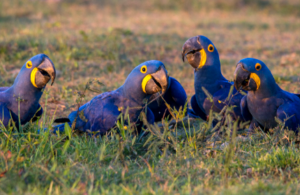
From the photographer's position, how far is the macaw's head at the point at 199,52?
386 centimetres

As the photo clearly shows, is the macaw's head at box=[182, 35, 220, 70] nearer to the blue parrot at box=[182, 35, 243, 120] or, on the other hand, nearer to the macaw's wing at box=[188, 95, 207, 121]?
the blue parrot at box=[182, 35, 243, 120]

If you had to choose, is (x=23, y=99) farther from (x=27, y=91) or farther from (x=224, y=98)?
(x=224, y=98)

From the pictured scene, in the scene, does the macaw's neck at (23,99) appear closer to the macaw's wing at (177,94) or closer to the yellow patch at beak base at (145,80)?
the yellow patch at beak base at (145,80)

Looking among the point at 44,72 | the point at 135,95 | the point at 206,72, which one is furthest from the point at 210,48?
the point at 44,72

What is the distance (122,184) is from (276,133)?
61.6 inches

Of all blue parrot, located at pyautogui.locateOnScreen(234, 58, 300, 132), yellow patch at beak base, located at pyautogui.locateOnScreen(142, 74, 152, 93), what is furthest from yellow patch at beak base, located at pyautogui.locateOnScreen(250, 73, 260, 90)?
yellow patch at beak base, located at pyautogui.locateOnScreen(142, 74, 152, 93)

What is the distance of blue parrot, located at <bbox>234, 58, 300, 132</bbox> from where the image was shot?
3.37 meters

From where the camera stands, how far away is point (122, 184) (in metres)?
2.70

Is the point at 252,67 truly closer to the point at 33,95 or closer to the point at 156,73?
the point at 156,73

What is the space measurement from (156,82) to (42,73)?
114cm

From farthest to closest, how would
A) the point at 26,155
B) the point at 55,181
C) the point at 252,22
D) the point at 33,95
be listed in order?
the point at 252,22 < the point at 33,95 < the point at 26,155 < the point at 55,181

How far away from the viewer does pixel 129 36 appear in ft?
27.2

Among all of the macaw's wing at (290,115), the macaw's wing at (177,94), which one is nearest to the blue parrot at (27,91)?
the macaw's wing at (177,94)

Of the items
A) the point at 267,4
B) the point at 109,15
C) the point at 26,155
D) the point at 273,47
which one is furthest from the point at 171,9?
the point at 26,155
